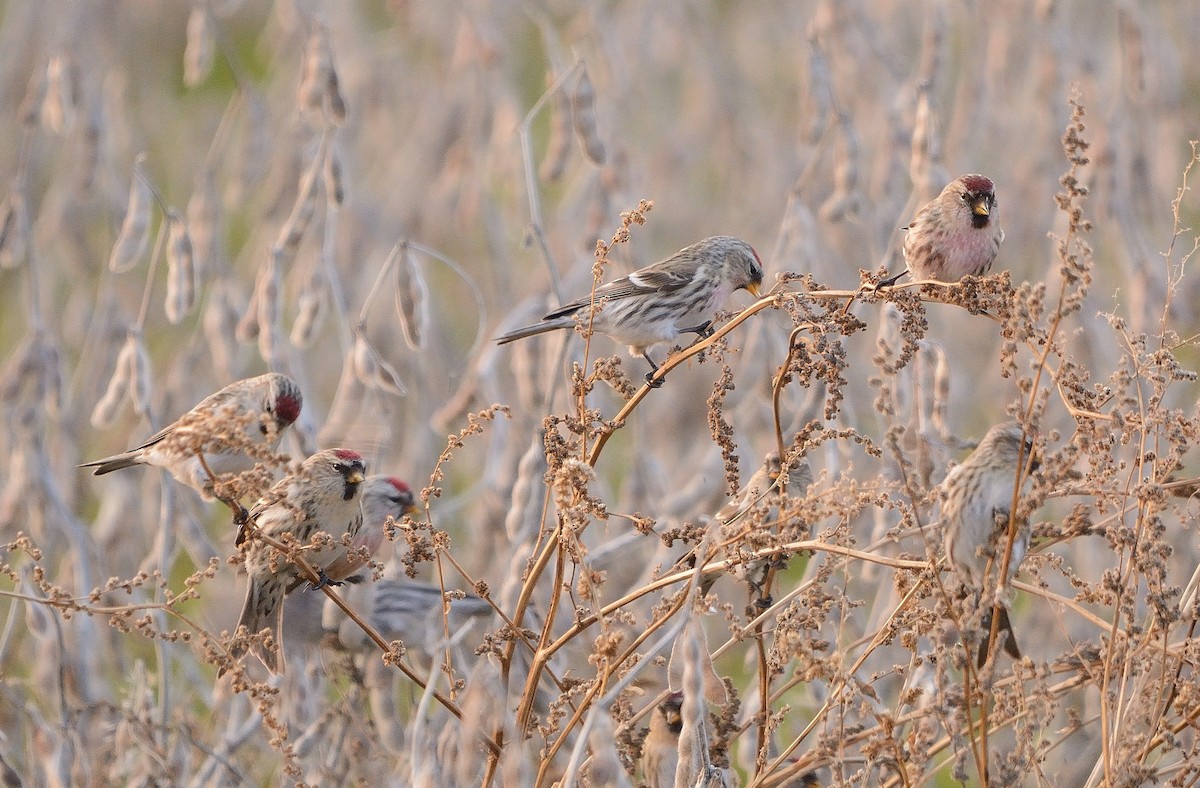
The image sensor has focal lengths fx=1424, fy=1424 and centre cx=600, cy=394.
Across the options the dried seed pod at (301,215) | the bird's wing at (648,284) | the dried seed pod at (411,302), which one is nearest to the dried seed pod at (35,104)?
the dried seed pod at (301,215)

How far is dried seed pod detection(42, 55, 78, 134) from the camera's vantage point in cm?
426

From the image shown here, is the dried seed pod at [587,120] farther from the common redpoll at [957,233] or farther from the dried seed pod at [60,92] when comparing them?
the dried seed pod at [60,92]

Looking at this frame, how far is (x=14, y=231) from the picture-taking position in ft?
13.8

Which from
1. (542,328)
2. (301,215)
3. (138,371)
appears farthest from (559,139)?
(138,371)

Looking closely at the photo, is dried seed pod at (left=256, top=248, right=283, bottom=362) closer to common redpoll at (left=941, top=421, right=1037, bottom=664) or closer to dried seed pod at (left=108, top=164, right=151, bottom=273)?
dried seed pod at (left=108, top=164, right=151, bottom=273)

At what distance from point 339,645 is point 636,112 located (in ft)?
10.7

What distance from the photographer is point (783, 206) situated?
580cm

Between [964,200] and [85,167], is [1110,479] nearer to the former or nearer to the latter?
[964,200]

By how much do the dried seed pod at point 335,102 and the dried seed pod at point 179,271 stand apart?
1.70 ft

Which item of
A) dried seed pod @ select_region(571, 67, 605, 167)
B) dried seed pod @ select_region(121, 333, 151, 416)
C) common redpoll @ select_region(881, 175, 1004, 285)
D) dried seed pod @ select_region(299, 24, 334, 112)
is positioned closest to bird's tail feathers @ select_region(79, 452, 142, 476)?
dried seed pod @ select_region(121, 333, 151, 416)

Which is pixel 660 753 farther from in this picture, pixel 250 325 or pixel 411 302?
pixel 250 325

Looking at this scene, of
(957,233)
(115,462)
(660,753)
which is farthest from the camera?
(115,462)

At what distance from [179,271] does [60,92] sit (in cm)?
97

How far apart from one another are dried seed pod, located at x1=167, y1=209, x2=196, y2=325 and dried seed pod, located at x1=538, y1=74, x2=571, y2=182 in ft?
3.94
